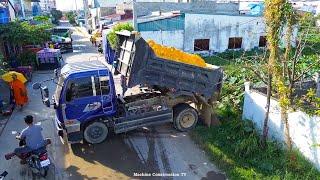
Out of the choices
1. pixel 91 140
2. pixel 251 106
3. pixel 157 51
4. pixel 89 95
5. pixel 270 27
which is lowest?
pixel 91 140

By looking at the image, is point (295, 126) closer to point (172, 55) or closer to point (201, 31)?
point (172, 55)

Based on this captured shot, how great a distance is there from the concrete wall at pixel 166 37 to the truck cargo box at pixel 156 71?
11696mm

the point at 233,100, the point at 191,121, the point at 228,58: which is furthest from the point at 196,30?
the point at 191,121

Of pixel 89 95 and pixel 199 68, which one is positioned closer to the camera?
pixel 89 95

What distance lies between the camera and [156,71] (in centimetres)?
903

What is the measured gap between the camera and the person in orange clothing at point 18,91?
1235 centimetres

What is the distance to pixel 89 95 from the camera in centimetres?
869

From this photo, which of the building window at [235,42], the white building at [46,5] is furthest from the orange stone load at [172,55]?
the white building at [46,5]

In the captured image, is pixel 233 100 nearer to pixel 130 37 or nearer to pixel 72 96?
pixel 130 37

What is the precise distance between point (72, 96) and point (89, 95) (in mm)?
461

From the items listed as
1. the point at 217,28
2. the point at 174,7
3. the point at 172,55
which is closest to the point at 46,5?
the point at 174,7

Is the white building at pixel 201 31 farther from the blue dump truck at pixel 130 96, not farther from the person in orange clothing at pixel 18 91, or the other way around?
the blue dump truck at pixel 130 96

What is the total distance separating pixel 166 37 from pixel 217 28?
3959 mm

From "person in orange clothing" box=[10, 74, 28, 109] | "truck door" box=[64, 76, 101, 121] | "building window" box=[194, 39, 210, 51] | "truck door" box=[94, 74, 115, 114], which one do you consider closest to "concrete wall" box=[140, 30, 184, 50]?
"building window" box=[194, 39, 210, 51]
